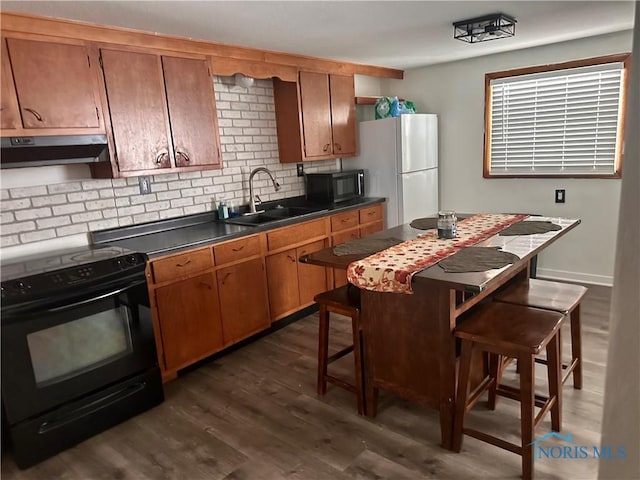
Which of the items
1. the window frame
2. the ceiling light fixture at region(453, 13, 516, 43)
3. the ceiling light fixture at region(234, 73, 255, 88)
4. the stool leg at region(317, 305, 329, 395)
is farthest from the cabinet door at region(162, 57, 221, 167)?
the window frame

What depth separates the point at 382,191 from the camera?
4410 millimetres

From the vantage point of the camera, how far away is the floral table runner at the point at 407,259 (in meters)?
1.87

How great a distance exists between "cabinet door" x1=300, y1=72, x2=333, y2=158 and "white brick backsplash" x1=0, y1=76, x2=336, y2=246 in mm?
300

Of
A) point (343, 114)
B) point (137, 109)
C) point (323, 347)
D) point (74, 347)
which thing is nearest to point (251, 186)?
point (137, 109)

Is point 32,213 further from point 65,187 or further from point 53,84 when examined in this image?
point 53,84

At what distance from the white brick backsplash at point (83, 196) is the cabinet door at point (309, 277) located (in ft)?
4.91

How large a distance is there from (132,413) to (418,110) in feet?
13.0

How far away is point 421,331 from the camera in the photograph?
2066 millimetres

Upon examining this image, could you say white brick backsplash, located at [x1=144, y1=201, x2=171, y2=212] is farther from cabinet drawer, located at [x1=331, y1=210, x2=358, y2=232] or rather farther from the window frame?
the window frame

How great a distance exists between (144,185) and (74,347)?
127cm

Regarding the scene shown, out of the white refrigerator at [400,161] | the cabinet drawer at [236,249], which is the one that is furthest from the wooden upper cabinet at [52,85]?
the white refrigerator at [400,161]

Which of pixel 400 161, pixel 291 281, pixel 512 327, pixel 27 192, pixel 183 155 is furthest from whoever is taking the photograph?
pixel 400 161

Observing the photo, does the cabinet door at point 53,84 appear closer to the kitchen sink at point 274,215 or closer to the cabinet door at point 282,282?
the kitchen sink at point 274,215

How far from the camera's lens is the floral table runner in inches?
73.7
